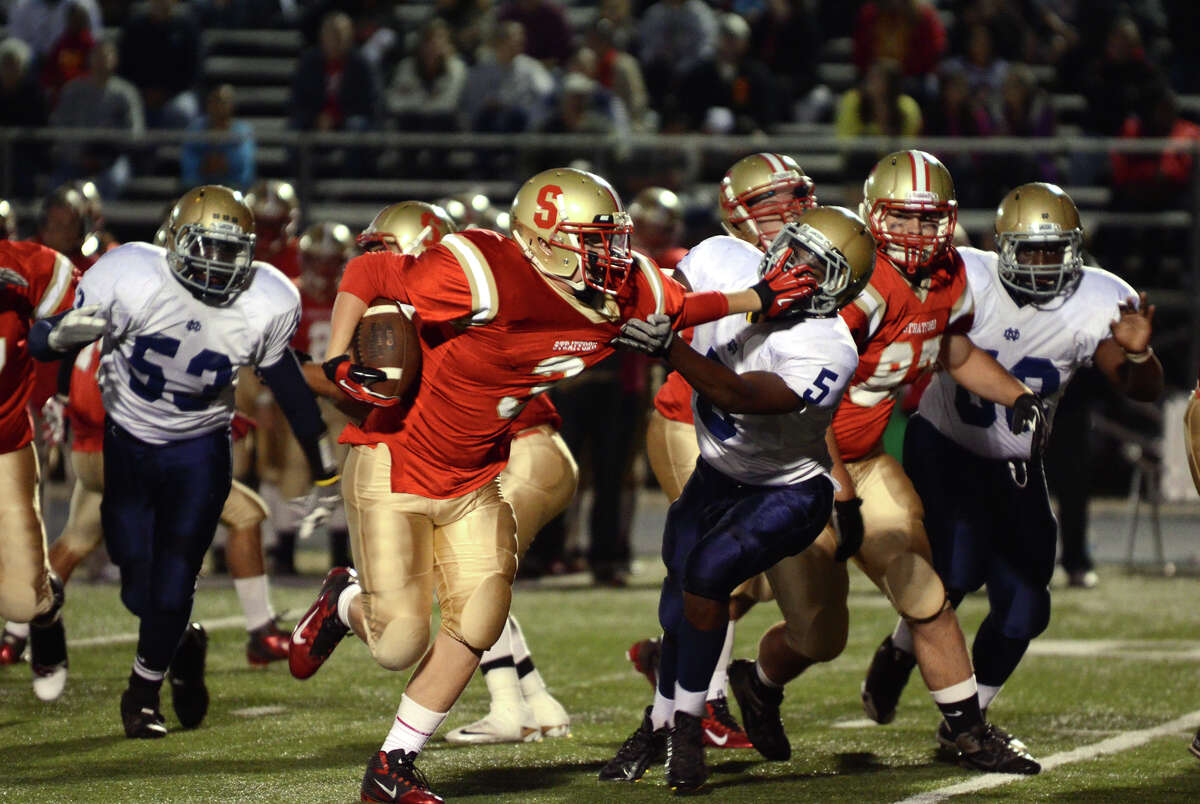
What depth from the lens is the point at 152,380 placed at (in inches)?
232

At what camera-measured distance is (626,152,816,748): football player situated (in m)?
5.94

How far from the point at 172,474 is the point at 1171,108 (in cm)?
767

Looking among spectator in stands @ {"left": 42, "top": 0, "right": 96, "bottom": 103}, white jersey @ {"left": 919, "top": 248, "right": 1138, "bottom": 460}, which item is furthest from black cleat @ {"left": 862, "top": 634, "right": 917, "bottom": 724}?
spectator in stands @ {"left": 42, "top": 0, "right": 96, "bottom": 103}

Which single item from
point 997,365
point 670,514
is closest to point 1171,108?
point 997,365

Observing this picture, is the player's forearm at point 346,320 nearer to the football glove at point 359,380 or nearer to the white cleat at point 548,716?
the football glove at point 359,380

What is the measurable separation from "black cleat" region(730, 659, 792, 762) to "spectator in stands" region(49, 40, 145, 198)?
7.17m

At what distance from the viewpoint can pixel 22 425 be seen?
617cm

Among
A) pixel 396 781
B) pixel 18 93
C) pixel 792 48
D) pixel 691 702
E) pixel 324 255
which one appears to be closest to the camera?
pixel 396 781

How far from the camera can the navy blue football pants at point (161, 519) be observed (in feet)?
19.2

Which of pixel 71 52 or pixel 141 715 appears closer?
pixel 141 715

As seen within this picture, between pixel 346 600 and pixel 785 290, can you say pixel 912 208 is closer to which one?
pixel 785 290

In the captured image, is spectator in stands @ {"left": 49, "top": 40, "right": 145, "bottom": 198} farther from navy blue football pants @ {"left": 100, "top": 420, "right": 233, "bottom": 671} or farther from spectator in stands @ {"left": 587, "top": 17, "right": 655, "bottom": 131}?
navy blue football pants @ {"left": 100, "top": 420, "right": 233, "bottom": 671}

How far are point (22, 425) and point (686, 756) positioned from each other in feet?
7.75

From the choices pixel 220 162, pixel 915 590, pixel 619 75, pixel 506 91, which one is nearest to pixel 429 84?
pixel 506 91
